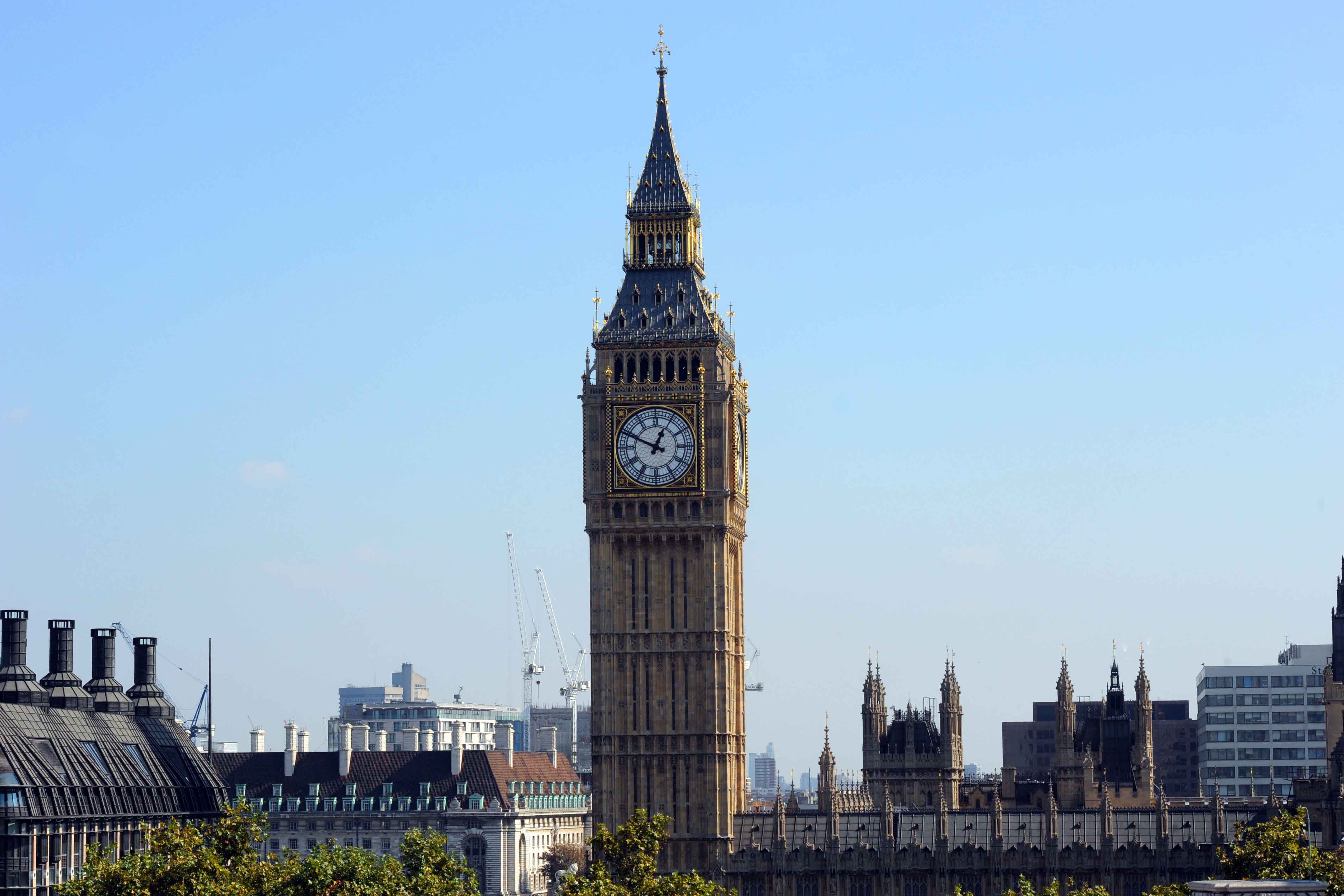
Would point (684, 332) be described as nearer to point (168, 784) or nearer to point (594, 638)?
point (594, 638)

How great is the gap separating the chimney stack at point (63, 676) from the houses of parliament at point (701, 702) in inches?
1418

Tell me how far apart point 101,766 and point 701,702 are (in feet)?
119

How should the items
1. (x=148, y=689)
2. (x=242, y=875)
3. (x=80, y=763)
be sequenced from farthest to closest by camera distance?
(x=148, y=689)
(x=80, y=763)
(x=242, y=875)

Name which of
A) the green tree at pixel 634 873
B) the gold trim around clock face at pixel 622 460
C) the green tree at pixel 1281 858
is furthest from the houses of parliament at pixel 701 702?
the green tree at pixel 1281 858

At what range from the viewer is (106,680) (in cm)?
16512

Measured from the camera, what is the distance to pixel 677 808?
14238 cm

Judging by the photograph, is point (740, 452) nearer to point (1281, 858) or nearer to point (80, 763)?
point (80, 763)

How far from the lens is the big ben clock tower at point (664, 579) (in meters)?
143

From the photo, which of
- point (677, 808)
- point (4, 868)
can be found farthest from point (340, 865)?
point (677, 808)

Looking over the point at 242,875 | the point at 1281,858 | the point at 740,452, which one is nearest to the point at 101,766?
the point at 740,452

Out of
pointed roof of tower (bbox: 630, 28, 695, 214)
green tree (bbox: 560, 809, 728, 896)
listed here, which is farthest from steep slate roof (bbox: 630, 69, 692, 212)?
green tree (bbox: 560, 809, 728, 896)

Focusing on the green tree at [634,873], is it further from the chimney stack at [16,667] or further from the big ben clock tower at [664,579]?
the chimney stack at [16,667]

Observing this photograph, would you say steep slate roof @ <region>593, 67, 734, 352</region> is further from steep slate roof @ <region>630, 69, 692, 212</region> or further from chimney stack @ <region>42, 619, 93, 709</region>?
chimney stack @ <region>42, 619, 93, 709</region>

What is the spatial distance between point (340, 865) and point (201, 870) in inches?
248
